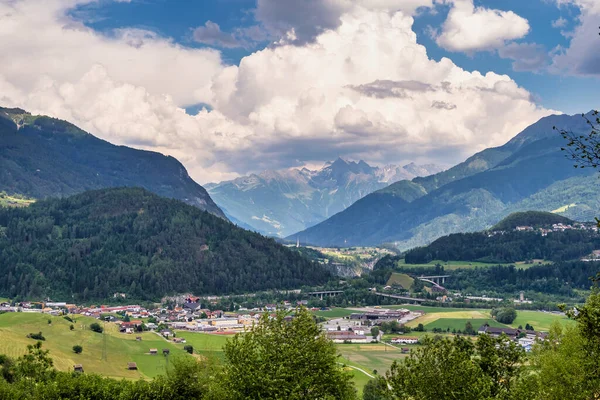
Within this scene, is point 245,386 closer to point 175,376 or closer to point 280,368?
point 280,368

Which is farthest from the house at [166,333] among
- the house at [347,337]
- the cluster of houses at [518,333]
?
the cluster of houses at [518,333]

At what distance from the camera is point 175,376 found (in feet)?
208

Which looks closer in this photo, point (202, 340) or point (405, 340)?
point (202, 340)

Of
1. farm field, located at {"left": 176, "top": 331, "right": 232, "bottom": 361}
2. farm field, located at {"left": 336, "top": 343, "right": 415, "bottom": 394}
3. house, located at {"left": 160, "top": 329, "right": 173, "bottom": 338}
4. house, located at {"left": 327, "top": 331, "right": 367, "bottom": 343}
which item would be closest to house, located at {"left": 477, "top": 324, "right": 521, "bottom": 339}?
farm field, located at {"left": 336, "top": 343, "right": 415, "bottom": 394}

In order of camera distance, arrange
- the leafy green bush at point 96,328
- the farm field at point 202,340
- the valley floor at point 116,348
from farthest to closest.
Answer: the leafy green bush at point 96,328 → the farm field at point 202,340 → the valley floor at point 116,348

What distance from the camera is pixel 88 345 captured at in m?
138

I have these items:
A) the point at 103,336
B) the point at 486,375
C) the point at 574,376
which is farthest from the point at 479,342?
the point at 103,336

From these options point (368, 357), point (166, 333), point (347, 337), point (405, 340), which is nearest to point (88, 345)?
point (166, 333)

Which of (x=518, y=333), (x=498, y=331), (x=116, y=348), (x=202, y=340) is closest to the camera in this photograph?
(x=116, y=348)

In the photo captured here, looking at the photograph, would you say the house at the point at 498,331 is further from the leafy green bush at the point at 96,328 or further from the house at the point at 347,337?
the leafy green bush at the point at 96,328

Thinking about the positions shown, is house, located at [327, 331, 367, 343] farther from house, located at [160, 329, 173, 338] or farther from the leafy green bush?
the leafy green bush

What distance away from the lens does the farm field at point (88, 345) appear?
4546 inches

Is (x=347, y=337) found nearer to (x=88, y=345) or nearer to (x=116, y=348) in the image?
(x=116, y=348)

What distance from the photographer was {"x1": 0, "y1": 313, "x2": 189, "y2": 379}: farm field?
11546cm
